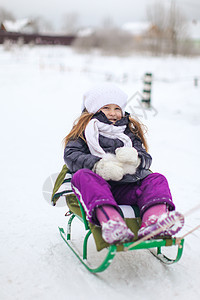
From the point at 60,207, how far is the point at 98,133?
931mm

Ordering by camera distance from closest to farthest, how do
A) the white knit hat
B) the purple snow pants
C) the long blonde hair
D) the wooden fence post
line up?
the purple snow pants, the long blonde hair, the white knit hat, the wooden fence post

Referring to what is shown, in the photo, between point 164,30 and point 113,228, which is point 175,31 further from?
point 113,228

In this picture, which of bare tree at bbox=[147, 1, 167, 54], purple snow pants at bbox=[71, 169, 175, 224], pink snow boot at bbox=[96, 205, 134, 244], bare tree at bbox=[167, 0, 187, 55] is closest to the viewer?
pink snow boot at bbox=[96, 205, 134, 244]

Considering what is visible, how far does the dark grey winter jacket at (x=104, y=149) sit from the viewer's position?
1978 mm

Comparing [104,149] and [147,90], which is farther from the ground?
[104,149]

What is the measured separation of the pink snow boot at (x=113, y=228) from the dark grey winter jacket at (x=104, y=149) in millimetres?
371

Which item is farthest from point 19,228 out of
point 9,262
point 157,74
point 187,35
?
point 187,35

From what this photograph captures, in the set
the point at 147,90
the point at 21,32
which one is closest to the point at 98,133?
the point at 21,32

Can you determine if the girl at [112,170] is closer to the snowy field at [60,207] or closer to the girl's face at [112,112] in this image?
the girl's face at [112,112]

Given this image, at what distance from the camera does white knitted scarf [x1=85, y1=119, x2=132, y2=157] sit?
207 centimetres

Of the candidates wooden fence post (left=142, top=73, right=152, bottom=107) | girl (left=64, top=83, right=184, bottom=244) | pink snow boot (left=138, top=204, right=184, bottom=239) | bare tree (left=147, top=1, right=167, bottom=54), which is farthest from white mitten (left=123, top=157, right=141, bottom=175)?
bare tree (left=147, top=1, right=167, bottom=54)

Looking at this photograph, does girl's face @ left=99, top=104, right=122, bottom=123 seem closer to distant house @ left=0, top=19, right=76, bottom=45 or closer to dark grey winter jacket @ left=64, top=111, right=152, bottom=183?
dark grey winter jacket @ left=64, top=111, right=152, bottom=183

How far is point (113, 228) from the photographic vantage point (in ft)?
5.19

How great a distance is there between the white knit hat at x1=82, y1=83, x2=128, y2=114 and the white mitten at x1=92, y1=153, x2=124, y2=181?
479mm
